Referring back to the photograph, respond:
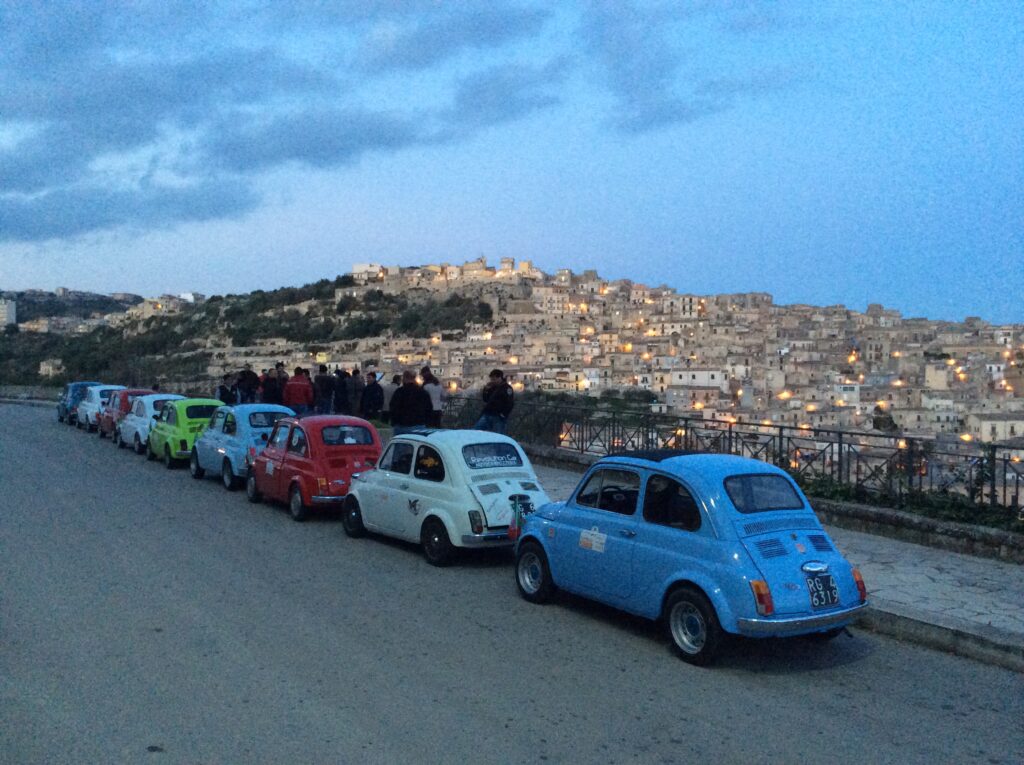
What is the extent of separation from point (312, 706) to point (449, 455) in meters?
4.95

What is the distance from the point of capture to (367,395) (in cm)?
2033

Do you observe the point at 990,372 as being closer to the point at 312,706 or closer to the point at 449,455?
the point at 449,455

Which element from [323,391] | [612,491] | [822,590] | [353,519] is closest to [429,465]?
[353,519]

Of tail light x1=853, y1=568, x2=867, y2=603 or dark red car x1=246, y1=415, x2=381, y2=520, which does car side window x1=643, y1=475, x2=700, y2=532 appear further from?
dark red car x1=246, y1=415, x2=381, y2=520

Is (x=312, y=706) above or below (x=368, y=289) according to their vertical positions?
below

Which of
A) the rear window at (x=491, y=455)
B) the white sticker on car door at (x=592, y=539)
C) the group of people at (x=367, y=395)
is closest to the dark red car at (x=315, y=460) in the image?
the group of people at (x=367, y=395)

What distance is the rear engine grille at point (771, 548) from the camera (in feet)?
Answer: 22.2

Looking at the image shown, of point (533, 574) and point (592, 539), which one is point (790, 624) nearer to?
point (592, 539)

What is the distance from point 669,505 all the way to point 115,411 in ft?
74.6

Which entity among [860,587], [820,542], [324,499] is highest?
[820,542]

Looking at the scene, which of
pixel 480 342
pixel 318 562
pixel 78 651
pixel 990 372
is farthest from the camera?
pixel 480 342

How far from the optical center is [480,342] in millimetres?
104500

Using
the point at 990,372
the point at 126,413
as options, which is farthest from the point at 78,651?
the point at 990,372

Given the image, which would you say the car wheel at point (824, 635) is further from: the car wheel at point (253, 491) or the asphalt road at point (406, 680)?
the car wheel at point (253, 491)
